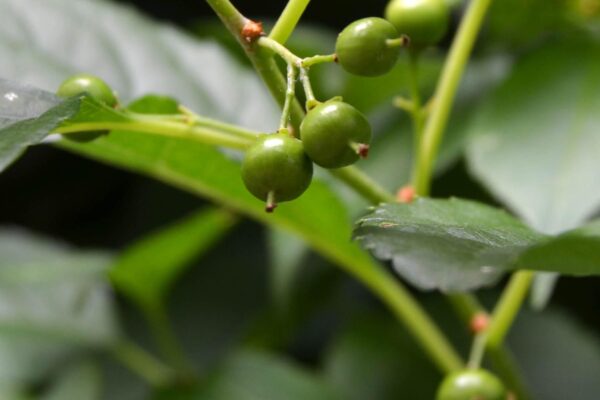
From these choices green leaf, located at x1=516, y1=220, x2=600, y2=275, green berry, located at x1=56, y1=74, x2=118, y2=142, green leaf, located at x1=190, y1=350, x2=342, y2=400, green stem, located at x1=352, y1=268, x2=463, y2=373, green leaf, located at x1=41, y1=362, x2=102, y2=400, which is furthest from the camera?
green leaf, located at x1=41, y1=362, x2=102, y2=400

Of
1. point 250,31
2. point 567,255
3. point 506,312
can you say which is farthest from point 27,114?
point 506,312

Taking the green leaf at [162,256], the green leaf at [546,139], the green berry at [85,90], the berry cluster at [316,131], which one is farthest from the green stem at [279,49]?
the green leaf at [162,256]

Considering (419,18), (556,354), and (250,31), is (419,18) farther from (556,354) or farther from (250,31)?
(556,354)

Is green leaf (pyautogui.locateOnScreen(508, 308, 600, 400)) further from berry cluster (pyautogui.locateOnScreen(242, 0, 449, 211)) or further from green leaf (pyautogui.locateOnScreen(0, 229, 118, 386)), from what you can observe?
berry cluster (pyautogui.locateOnScreen(242, 0, 449, 211))

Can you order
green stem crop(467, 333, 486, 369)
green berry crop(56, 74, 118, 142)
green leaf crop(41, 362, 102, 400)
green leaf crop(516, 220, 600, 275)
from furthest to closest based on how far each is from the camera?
1. green leaf crop(41, 362, 102, 400)
2. green stem crop(467, 333, 486, 369)
3. green berry crop(56, 74, 118, 142)
4. green leaf crop(516, 220, 600, 275)

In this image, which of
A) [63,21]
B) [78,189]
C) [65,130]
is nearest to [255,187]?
[65,130]

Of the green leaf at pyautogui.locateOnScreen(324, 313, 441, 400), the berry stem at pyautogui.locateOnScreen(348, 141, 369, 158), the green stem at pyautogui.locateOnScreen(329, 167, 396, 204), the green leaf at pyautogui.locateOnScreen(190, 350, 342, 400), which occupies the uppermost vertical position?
the berry stem at pyautogui.locateOnScreen(348, 141, 369, 158)

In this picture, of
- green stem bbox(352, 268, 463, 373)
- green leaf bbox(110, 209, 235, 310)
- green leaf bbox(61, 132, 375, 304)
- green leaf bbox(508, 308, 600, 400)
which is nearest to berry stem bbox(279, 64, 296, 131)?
green leaf bbox(61, 132, 375, 304)
